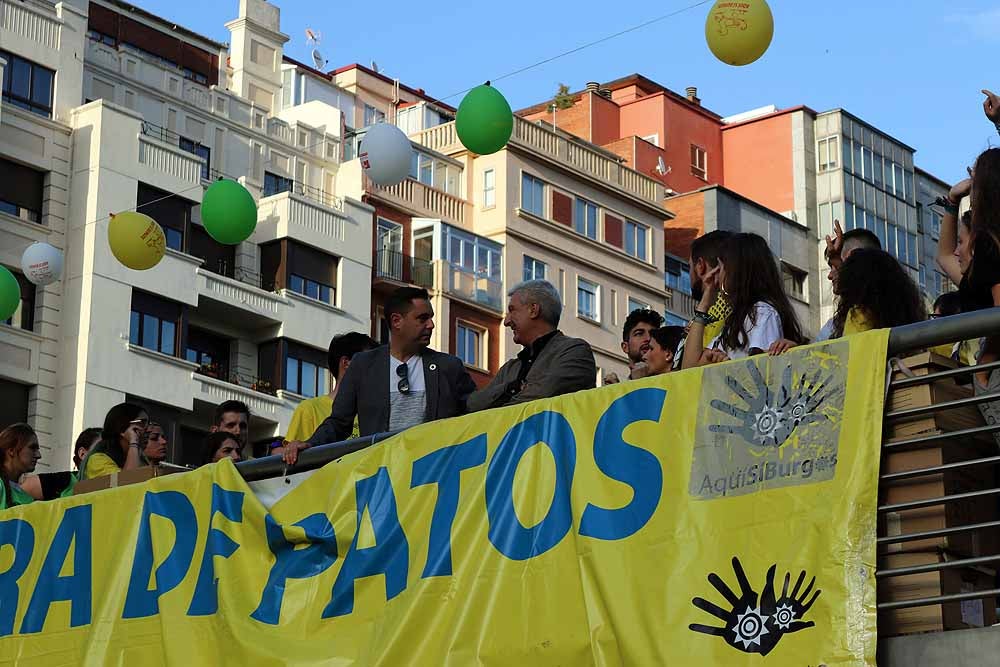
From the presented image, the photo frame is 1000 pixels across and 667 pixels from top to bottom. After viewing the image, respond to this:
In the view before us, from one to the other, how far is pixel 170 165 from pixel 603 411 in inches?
1354

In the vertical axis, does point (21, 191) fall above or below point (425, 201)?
below

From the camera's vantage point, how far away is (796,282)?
199 feet

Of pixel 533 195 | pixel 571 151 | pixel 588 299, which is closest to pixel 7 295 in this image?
pixel 533 195

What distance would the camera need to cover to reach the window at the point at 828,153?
61969 mm

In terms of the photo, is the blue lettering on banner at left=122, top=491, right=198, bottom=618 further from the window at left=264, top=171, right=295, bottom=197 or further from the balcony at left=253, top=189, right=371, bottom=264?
the window at left=264, top=171, right=295, bottom=197

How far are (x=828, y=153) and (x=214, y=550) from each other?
2141 inches

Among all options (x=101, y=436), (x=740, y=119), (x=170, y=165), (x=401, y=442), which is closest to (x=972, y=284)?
(x=401, y=442)

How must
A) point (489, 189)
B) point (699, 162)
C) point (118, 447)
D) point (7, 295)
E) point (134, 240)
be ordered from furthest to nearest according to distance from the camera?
point (699, 162) < point (489, 189) < point (7, 295) < point (134, 240) < point (118, 447)

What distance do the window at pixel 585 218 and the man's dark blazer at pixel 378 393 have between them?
4277 centimetres

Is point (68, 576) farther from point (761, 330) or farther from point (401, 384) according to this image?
point (761, 330)

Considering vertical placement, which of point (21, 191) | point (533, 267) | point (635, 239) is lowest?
point (21, 191)

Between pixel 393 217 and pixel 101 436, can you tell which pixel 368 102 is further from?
pixel 101 436

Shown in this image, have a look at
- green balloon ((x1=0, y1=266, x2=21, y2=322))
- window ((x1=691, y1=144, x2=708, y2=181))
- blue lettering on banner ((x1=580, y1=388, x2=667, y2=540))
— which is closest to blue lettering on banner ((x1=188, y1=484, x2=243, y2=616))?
blue lettering on banner ((x1=580, y1=388, x2=667, y2=540))

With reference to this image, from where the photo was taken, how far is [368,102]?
55219mm
